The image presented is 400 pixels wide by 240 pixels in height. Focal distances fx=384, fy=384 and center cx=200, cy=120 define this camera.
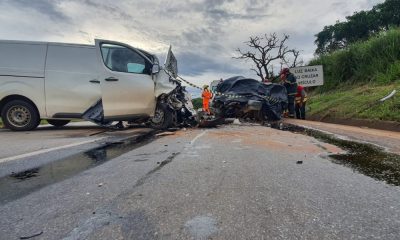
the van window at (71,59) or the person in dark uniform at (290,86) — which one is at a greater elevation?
the van window at (71,59)

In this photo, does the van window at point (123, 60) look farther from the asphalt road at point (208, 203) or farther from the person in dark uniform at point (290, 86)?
the person in dark uniform at point (290, 86)

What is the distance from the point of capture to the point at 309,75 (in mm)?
18703

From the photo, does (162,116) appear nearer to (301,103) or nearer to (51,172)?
(51,172)

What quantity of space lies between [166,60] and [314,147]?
17.1ft

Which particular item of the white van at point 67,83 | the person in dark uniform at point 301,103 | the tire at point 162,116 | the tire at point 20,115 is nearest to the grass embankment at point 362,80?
the person in dark uniform at point 301,103

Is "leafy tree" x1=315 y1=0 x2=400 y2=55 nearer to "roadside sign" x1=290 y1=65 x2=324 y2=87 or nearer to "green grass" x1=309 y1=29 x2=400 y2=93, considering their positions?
"green grass" x1=309 y1=29 x2=400 y2=93

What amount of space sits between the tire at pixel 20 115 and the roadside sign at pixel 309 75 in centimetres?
1319

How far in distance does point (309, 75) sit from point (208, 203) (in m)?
17.0

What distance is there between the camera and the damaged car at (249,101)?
14.0m

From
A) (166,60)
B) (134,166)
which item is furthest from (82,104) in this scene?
(134,166)

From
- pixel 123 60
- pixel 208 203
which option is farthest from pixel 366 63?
pixel 208 203

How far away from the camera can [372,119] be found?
10.8 meters

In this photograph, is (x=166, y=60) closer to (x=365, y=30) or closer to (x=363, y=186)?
(x=363, y=186)

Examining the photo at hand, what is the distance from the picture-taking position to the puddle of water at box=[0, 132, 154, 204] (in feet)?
10.6
